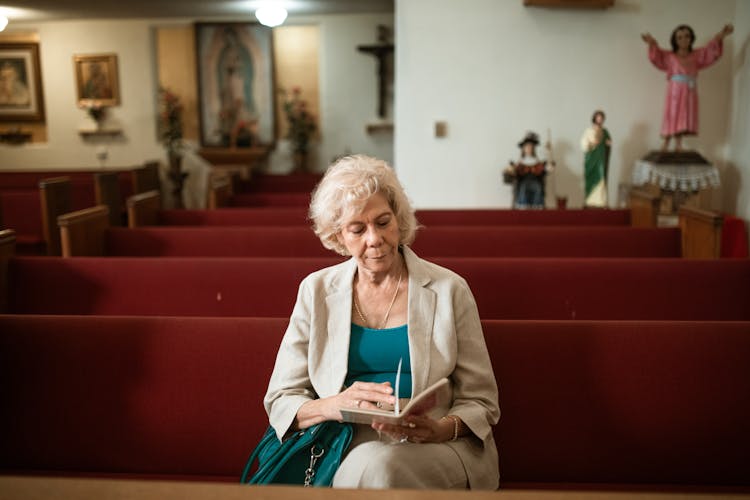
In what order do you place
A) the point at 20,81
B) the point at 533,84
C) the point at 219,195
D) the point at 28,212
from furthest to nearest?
the point at 20,81, the point at 533,84, the point at 28,212, the point at 219,195

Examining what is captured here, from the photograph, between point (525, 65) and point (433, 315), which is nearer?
point (433, 315)

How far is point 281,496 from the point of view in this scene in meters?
0.93

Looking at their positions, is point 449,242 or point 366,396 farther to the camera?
point 449,242

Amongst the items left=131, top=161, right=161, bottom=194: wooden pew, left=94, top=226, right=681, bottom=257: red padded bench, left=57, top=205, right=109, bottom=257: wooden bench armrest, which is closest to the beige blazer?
left=94, top=226, right=681, bottom=257: red padded bench

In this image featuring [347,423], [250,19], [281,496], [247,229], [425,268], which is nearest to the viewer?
[281,496]

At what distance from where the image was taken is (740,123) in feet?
18.9

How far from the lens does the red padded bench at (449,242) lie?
3.23 meters

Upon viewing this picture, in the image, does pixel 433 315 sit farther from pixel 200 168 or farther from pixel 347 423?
pixel 200 168

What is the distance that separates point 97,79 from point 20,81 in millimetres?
1194

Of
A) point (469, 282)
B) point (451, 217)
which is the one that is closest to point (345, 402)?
point (469, 282)

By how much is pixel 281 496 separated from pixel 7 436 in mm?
1413

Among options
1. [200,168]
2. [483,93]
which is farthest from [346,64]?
[483,93]

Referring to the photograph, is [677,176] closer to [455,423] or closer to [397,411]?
[455,423]

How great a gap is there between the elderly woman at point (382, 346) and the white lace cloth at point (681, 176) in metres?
4.33
